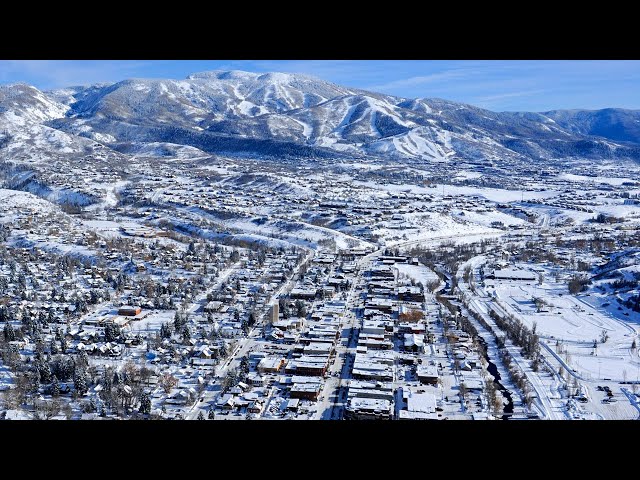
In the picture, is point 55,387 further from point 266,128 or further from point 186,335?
point 266,128

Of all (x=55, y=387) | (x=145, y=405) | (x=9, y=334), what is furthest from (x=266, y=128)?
(x=145, y=405)

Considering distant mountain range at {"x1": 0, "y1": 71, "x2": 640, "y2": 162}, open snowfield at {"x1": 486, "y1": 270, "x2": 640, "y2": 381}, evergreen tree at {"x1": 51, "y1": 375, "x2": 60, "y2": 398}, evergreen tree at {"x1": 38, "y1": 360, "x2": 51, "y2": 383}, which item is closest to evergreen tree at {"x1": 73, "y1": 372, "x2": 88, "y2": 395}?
evergreen tree at {"x1": 51, "y1": 375, "x2": 60, "y2": 398}

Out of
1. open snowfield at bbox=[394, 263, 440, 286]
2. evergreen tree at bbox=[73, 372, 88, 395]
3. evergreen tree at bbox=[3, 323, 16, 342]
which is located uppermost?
evergreen tree at bbox=[73, 372, 88, 395]

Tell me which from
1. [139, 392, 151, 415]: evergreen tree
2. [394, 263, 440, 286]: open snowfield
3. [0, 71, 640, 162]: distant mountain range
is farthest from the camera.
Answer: [0, 71, 640, 162]: distant mountain range

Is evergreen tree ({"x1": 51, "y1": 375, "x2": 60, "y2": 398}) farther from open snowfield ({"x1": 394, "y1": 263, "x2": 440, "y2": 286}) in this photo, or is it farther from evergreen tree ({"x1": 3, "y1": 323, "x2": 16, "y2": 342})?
open snowfield ({"x1": 394, "y1": 263, "x2": 440, "y2": 286})

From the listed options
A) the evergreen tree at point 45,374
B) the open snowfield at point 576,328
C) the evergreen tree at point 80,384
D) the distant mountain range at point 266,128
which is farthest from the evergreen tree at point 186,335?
the distant mountain range at point 266,128

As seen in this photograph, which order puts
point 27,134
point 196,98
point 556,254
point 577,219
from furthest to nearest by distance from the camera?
point 196,98, point 27,134, point 577,219, point 556,254
